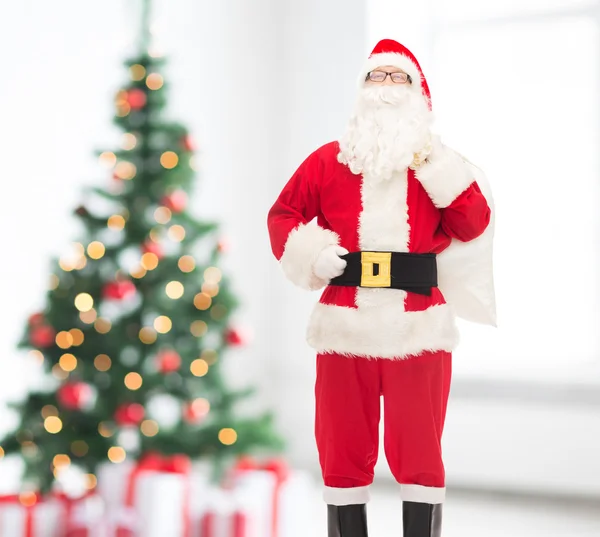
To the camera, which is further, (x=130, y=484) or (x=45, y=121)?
(x=45, y=121)

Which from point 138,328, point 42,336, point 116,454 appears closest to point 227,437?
point 116,454

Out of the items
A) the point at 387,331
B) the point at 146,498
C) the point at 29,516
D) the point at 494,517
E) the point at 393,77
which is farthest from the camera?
the point at 494,517

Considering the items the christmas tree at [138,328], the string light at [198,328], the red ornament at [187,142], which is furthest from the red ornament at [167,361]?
the red ornament at [187,142]

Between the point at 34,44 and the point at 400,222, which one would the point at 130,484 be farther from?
the point at 34,44

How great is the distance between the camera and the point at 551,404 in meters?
3.51

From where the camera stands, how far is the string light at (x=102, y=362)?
105 inches

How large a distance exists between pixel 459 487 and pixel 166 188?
1915 mm

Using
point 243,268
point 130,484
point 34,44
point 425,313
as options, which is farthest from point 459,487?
point 34,44

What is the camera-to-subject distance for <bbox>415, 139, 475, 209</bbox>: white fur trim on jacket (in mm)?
1666

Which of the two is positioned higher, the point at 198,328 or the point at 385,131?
the point at 385,131

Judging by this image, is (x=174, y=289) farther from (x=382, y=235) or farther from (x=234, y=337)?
(x=382, y=235)

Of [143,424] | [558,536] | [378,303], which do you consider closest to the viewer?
[378,303]

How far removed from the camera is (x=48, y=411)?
2.61 meters

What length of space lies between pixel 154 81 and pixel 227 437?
1204mm
